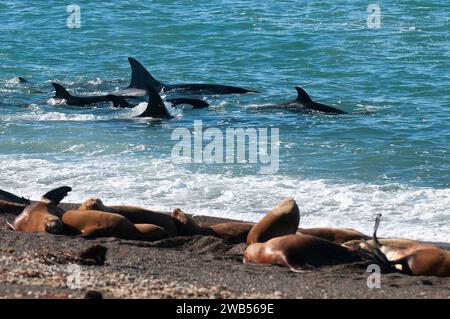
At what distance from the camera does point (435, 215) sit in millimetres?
11125

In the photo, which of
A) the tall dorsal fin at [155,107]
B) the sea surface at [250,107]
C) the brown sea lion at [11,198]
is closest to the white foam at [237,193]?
the sea surface at [250,107]

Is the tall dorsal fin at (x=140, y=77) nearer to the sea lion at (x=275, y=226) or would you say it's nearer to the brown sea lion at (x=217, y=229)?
the brown sea lion at (x=217, y=229)

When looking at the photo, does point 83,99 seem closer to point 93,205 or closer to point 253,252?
point 93,205

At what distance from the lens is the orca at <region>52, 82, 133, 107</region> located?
Result: 58.7ft

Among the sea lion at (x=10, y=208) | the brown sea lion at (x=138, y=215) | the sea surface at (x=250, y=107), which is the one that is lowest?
the sea surface at (x=250, y=107)

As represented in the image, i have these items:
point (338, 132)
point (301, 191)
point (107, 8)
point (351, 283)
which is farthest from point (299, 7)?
point (351, 283)

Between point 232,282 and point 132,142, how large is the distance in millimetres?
7554

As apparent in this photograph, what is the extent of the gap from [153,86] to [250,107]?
Result: 7.86 ft

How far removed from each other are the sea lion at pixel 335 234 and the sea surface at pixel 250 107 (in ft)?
2.62

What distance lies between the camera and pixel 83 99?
18094 mm

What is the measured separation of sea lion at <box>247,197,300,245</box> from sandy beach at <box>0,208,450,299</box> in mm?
179

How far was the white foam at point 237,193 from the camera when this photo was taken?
11.0 meters

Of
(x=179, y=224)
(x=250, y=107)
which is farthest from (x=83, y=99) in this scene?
(x=179, y=224)
